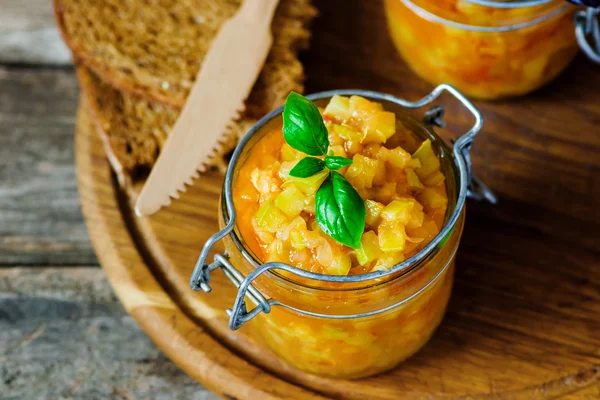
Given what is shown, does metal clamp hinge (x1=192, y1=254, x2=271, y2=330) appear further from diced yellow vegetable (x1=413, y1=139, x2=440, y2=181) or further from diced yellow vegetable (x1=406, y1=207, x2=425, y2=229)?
diced yellow vegetable (x1=413, y1=139, x2=440, y2=181)

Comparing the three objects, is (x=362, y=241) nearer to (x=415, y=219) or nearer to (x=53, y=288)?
(x=415, y=219)

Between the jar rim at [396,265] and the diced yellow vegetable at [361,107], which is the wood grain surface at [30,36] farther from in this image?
the diced yellow vegetable at [361,107]

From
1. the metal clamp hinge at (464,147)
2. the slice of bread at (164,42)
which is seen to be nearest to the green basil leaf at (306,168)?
the metal clamp hinge at (464,147)

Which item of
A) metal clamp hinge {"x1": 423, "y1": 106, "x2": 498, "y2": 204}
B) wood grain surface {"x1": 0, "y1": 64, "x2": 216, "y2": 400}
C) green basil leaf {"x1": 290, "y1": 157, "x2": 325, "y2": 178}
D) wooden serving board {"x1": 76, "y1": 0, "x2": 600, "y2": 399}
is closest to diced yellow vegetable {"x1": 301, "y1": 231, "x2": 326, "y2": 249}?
green basil leaf {"x1": 290, "y1": 157, "x2": 325, "y2": 178}

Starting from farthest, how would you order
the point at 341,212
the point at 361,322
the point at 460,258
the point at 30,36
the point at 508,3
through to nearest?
1. the point at 30,36
2. the point at 460,258
3. the point at 508,3
4. the point at 361,322
5. the point at 341,212

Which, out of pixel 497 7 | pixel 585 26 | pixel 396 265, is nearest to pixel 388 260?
pixel 396 265

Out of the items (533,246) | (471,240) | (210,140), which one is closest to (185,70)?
(210,140)

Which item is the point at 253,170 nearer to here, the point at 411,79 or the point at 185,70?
the point at 185,70
